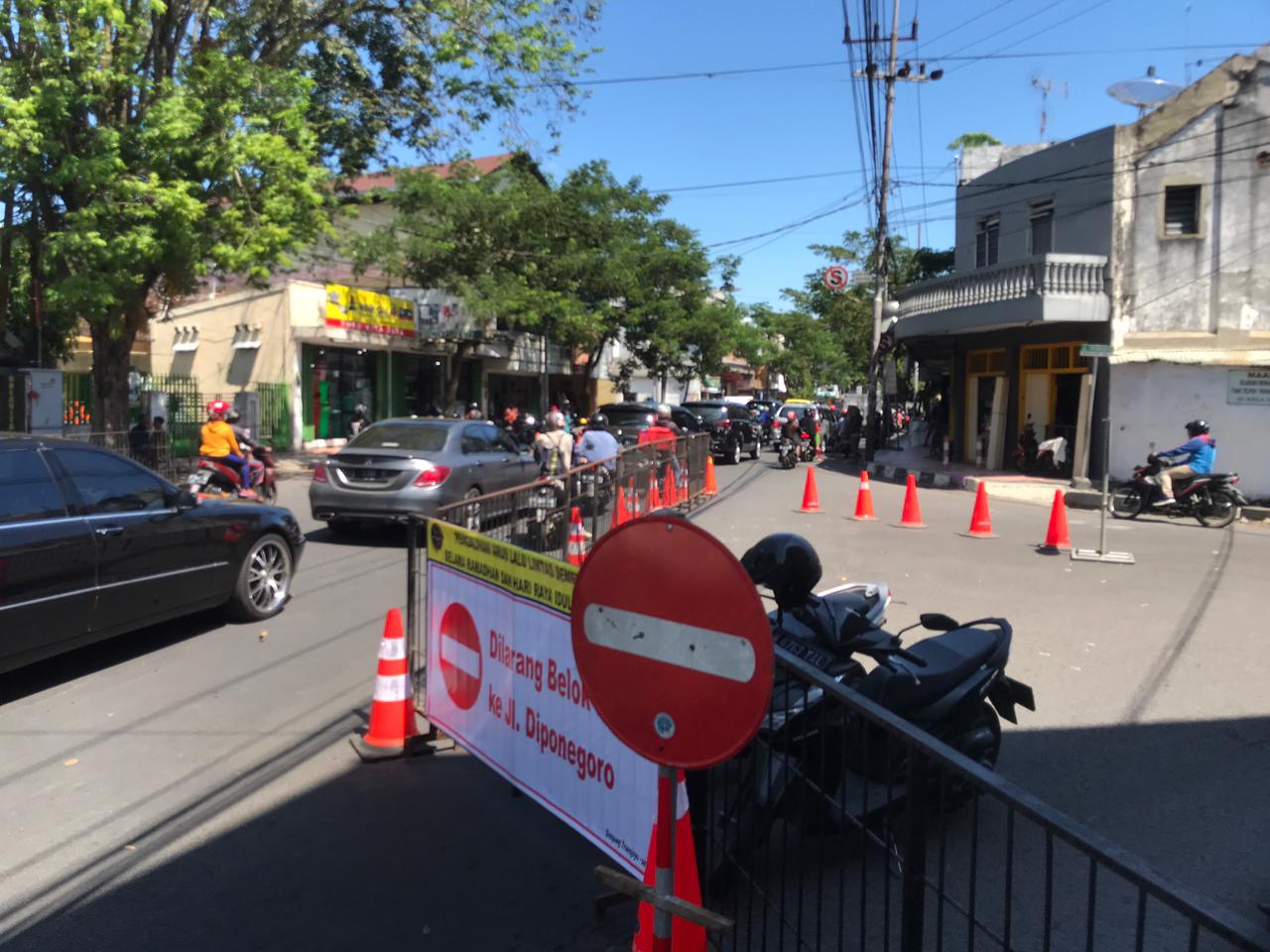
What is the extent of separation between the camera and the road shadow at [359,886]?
3.42m

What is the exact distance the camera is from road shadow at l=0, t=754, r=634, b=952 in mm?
3416

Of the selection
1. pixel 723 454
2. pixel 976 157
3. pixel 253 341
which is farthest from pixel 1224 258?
pixel 253 341

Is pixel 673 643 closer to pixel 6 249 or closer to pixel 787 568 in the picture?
pixel 787 568

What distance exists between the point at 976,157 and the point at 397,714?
90.9 feet

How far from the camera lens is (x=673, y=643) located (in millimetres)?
2344

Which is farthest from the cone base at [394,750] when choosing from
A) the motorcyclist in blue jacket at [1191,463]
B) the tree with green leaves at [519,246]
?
the tree with green leaves at [519,246]

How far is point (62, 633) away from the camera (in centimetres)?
581

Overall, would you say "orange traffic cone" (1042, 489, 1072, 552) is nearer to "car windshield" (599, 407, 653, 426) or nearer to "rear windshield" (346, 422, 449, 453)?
"rear windshield" (346, 422, 449, 453)

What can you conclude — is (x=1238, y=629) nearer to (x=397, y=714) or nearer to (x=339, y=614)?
(x=397, y=714)

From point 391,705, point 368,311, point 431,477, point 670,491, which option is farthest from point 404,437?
point 368,311

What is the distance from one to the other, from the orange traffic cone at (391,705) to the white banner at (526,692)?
7.0 inches

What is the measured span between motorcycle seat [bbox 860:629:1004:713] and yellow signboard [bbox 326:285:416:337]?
23.6m

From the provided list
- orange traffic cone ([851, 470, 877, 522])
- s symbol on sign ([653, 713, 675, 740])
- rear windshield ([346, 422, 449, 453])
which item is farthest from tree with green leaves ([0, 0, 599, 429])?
s symbol on sign ([653, 713, 675, 740])

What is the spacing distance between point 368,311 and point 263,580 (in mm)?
20452
